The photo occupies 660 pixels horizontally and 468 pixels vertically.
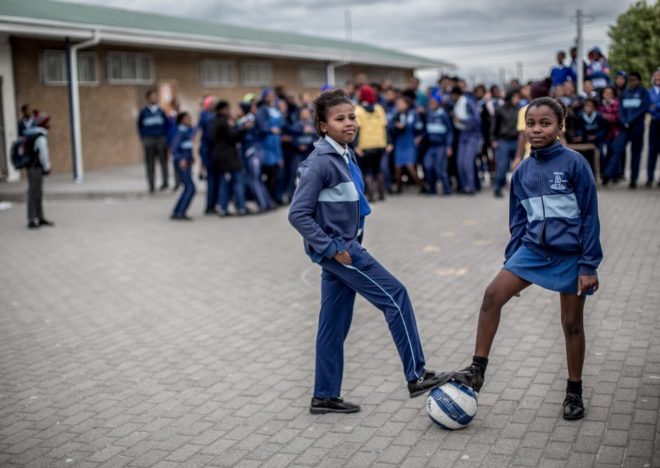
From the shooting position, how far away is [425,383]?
491cm

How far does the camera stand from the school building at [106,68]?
20.2m

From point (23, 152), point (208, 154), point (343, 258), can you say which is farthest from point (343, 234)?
point (208, 154)

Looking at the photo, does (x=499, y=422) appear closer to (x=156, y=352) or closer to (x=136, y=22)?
(x=156, y=352)

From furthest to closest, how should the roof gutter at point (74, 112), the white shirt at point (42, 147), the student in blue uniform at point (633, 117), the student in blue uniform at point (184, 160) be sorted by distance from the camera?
the roof gutter at point (74, 112)
the student in blue uniform at point (633, 117)
the student in blue uniform at point (184, 160)
the white shirt at point (42, 147)

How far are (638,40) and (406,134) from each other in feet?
18.1

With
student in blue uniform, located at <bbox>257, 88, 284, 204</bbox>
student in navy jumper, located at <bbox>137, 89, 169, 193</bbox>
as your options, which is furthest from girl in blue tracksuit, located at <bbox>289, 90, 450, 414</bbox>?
student in navy jumper, located at <bbox>137, 89, 169, 193</bbox>

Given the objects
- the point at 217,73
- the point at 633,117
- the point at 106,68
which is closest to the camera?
the point at 633,117

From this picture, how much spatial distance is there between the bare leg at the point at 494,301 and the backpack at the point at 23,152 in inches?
396

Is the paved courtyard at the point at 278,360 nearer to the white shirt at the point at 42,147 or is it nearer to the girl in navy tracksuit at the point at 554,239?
the girl in navy tracksuit at the point at 554,239

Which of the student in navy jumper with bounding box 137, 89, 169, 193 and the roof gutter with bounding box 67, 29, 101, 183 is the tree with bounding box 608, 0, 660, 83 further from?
the roof gutter with bounding box 67, 29, 101, 183

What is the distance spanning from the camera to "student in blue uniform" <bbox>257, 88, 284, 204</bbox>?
1446 cm

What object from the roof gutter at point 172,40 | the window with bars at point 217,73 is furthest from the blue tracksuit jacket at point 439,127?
the window with bars at point 217,73

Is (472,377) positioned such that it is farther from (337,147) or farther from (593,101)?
(593,101)

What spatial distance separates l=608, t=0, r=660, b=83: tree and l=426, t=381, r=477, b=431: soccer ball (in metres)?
12.9
